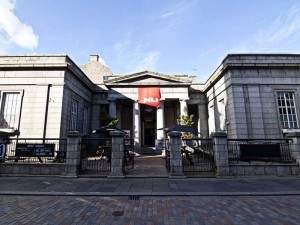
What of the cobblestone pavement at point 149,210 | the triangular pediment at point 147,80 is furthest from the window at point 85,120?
the cobblestone pavement at point 149,210

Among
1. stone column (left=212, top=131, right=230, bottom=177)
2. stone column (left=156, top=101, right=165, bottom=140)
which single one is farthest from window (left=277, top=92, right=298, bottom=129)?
stone column (left=156, top=101, right=165, bottom=140)

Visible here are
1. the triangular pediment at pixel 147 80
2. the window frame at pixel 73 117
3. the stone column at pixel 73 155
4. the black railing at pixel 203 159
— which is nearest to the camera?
the stone column at pixel 73 155

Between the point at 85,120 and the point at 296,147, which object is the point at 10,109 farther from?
the point at 296,147

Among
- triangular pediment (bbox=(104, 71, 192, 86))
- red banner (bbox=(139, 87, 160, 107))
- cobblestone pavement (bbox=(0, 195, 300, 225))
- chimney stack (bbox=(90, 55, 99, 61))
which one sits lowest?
cobblestone pavement (bbox=(0, 195, 300, 225))

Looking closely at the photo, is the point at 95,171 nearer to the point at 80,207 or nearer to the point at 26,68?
the point at 80,207

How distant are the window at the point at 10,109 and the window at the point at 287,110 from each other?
21.3 m

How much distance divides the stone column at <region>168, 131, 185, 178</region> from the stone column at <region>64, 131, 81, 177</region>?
4840 mm

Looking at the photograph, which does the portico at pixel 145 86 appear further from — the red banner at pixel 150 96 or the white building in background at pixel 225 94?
the white building in background at pixel 225 94

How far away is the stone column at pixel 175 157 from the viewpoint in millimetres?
9617

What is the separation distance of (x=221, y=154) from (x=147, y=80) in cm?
1373

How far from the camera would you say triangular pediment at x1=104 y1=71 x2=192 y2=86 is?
69.8 feet

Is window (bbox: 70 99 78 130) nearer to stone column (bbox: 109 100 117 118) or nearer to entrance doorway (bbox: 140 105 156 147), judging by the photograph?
stone column (bbox: 109 100 117 118)

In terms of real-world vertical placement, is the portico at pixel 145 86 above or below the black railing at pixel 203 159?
above

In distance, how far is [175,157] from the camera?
9719 millimetres
